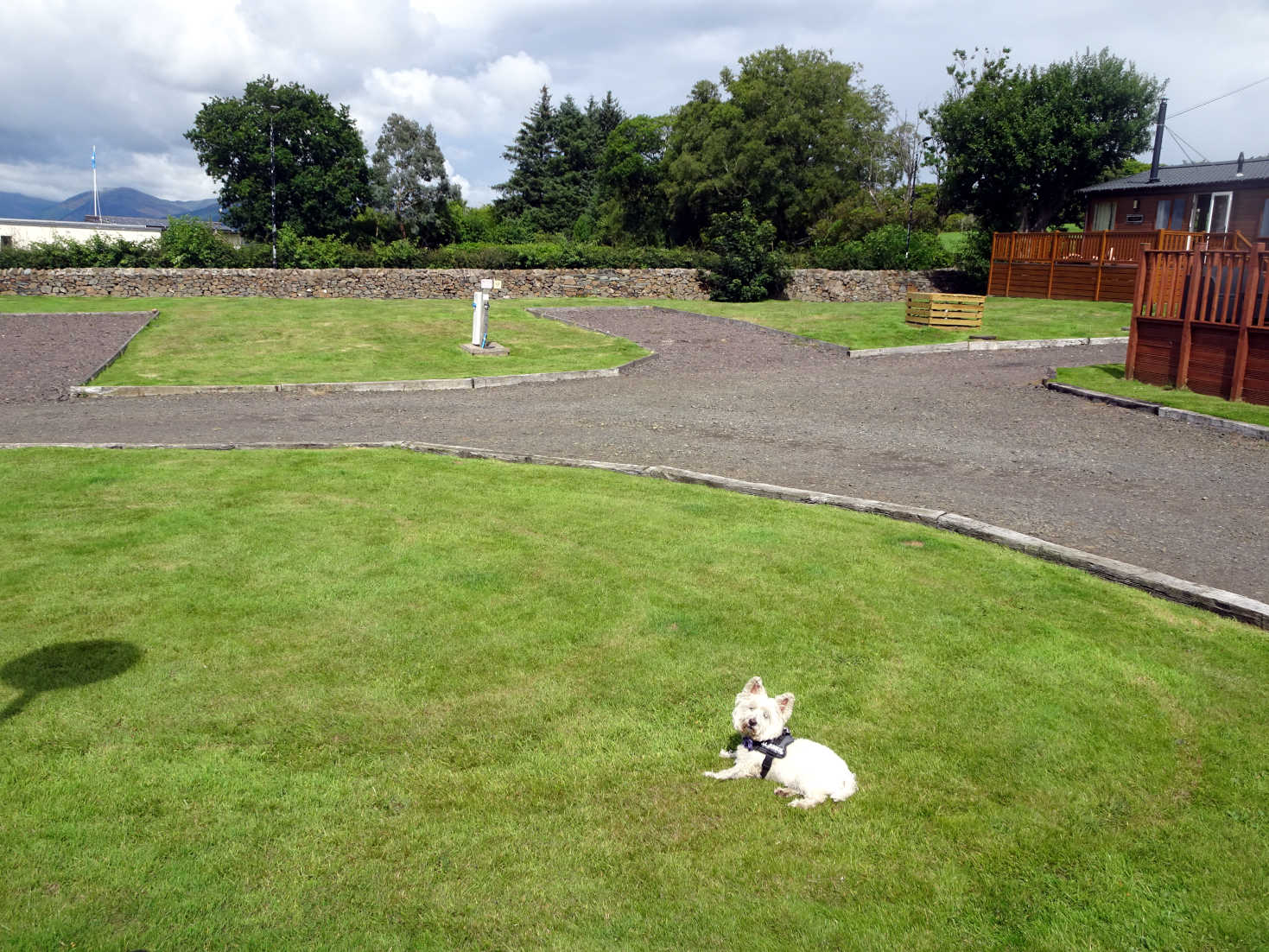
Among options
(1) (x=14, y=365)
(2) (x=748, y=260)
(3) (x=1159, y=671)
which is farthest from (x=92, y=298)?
(3) (x=1159, y=671)

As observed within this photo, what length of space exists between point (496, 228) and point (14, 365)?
184ft

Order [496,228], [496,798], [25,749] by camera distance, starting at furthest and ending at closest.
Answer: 1. [496,228]
2. [25,749]
3. [496,798]

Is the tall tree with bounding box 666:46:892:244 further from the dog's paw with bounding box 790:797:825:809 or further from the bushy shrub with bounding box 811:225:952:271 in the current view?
the dog's paw with bounding box 790:797:825:809

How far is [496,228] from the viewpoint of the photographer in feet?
234

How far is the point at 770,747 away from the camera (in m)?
3.78

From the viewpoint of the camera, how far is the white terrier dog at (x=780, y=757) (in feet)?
12.2

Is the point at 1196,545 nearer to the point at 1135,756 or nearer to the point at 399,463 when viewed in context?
the point at 1135,756

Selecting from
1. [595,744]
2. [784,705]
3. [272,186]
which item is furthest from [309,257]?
[784,705]

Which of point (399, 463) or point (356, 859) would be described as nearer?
point (356, 859)

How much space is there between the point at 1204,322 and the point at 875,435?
6611 millimetres

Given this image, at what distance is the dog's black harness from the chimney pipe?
38.2 meters

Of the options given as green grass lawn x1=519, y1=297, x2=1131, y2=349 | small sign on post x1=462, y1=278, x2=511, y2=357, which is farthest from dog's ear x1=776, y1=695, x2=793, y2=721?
green grass lawn x1=519, y1=297, x2=1131, y2=349

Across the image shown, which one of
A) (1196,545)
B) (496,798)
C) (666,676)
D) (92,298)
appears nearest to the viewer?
(496,798)

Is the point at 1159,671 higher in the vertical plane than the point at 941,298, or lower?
lower
